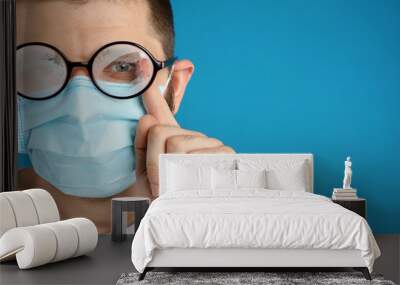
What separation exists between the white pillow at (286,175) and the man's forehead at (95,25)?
5.27 ft

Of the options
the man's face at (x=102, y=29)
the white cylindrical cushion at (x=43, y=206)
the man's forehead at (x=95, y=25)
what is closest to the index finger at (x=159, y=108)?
the man's face at (x=102, y=29)

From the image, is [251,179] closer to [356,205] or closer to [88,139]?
[356,205]

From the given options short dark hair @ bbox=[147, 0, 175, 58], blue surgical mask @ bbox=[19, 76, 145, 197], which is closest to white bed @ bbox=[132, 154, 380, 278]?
blue surgical mask @ bbox=[19, 76, 145, 197]

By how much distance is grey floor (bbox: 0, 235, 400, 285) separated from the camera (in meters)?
4.38

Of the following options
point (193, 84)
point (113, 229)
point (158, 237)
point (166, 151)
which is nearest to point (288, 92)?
point (193, 84)

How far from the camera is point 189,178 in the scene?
19.7ft

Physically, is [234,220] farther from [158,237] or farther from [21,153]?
[21,153]

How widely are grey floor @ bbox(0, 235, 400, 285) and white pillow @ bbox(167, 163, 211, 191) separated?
2.59ft

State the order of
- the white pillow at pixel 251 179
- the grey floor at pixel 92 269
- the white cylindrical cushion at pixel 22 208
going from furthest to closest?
the white pillow at pixel 251 179 → the white cylindrical cushion at pixel 22 208 → the grey floor at pixel 92 269

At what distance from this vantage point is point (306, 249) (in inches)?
172

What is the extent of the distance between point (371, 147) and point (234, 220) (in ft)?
8.60

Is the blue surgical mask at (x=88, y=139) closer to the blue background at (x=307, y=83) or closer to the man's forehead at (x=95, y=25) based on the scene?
the man's forehead at (x=95, y=25)

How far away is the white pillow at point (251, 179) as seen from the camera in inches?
230

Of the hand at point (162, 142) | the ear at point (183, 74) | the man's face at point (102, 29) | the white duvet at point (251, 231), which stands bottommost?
the white duvet at point (251, 231)
